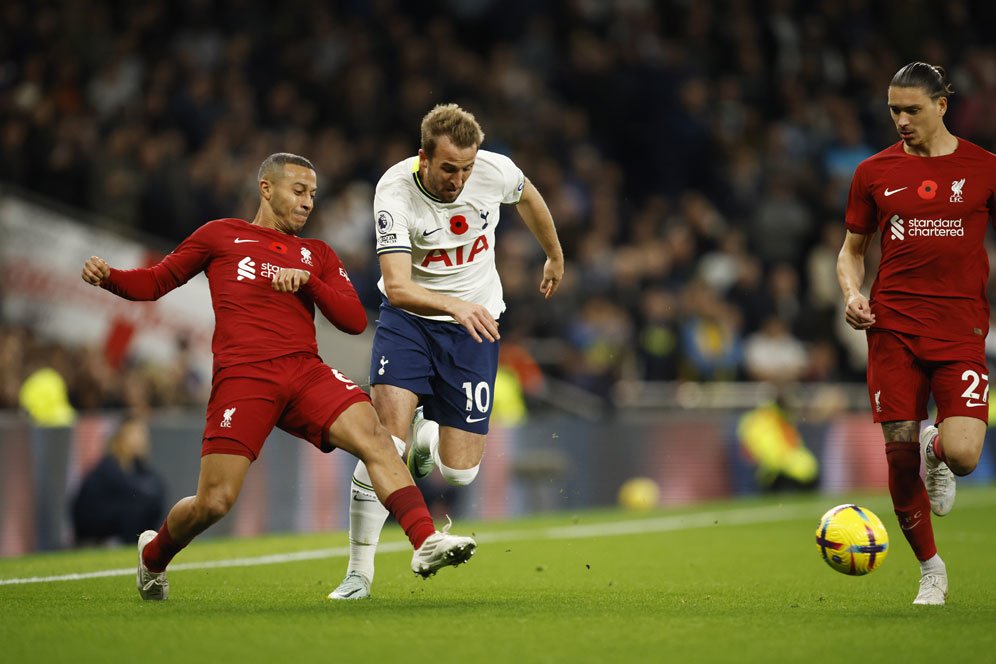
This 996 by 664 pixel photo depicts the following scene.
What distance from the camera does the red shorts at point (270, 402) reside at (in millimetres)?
7031

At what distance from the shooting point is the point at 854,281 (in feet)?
24.6

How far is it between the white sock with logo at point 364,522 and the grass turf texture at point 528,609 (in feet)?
0.85

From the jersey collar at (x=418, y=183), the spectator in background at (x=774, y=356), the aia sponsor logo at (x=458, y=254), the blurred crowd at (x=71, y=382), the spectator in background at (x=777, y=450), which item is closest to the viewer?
the jersey collar at (x=418, y=183)

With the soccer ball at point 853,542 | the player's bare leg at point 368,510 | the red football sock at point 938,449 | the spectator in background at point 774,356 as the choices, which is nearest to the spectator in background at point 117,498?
the player's bare leg at point 368,510

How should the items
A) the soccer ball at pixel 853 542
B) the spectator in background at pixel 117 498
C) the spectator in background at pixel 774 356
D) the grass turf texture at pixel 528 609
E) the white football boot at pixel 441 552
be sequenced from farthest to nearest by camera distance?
the spectator in background at pixel 774 356
the spectator in background at pixel 117 498
the soccer ball at pixel 853 542
the white football boot at pixel 441 552
the grass turf texture at pixel 528 609

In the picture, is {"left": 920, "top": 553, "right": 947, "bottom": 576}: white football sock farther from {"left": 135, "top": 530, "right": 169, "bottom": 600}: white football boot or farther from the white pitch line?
the white pitch line

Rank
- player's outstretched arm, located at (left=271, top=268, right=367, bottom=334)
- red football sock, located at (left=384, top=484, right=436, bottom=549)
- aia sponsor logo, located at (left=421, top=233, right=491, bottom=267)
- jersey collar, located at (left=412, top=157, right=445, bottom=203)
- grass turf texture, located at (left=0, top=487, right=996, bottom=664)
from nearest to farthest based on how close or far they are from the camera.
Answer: grass turf texture, located at (left=0, top=487, right=996, bottom=664), red football sock, located at (left=384, top=484, right=436, bottom=549), player's outstretched arm, located at (left=271, top=268, right=367, bottom=334), jersey collar, located at (left=412, top=157, right=445, bottom=203), aia sponsor logo, located at (left=421, top=233, right=491, bottom=267)

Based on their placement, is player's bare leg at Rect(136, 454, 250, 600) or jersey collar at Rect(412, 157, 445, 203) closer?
player's bare leg at Rect(136, 454, 250, 600)

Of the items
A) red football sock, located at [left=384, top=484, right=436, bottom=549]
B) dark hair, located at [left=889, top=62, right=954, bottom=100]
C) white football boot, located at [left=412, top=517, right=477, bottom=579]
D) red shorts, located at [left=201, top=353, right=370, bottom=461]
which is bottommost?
white football boot, located at [left=412, top=517, right=477, bottom=579]

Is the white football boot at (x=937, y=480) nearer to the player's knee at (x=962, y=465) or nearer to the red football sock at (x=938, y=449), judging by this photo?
the red football sock at (x=938, y=449)

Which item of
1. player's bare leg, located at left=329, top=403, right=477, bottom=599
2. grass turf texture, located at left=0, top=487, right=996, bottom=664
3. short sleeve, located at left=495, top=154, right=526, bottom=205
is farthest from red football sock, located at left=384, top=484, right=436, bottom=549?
short sleeve, located at left=495, top=154, right=526, bottom=205

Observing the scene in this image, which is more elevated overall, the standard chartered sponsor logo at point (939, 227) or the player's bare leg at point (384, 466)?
the standard chartered sponsor logo at point (939, 227)

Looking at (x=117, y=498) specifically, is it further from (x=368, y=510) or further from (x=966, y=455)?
(x=966, y=455)

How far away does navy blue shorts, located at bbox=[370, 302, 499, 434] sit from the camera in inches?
311
